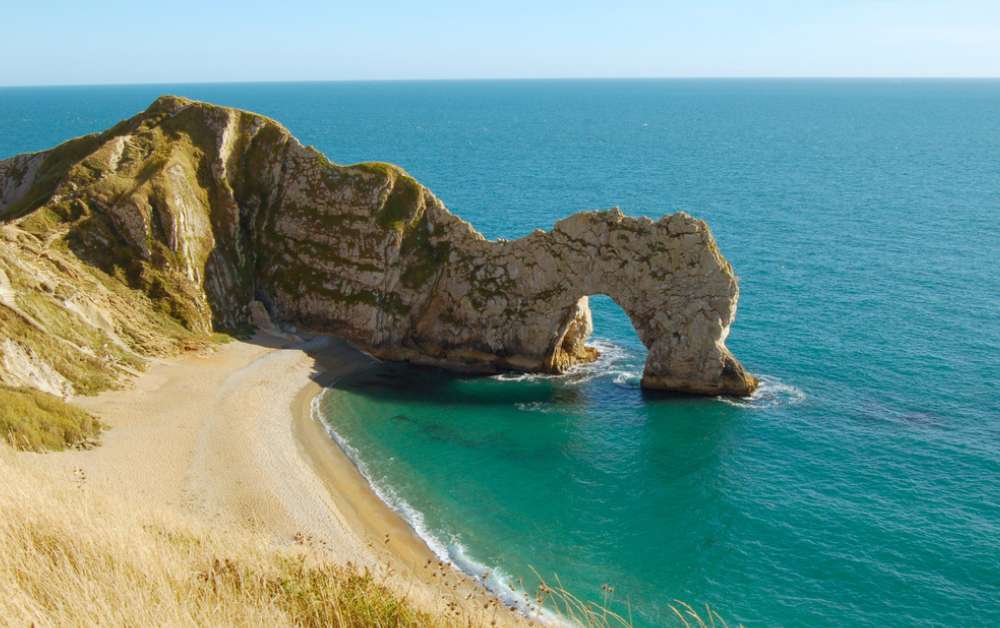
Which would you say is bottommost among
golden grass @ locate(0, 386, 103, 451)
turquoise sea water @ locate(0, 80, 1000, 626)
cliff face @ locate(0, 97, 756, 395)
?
turquoise sea water @ locate(0, 80, 1000, 626)

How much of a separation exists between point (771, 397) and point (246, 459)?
36.8m

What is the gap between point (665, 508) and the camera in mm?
43094

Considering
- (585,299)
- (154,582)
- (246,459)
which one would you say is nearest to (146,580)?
(154,582)

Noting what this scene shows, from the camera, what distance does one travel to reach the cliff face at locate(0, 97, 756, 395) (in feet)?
189

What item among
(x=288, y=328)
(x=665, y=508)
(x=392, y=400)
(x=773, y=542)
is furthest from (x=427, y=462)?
(x=288, y=328)

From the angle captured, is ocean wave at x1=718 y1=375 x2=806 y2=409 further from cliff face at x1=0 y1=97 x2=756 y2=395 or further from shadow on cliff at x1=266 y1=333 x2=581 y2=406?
shadow on cliff at x1=266 y1=333 x2=581 y2=406

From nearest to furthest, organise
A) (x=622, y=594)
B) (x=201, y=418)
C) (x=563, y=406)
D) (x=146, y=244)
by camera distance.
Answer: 1. (x=622, y=594)
2. (x=201, y=418)
3. (x=563, y=406)
4. (x=146, y=244)

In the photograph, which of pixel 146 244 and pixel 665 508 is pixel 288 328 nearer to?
pixel 146 244

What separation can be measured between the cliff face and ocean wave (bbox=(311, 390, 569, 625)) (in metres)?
18.1

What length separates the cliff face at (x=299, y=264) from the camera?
57.6 m

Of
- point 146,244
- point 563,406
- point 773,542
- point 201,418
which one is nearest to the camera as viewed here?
point 773,542

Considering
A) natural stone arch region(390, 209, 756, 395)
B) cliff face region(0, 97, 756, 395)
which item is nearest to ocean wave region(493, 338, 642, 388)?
natural stone arch region(390, 209, 756, 395)

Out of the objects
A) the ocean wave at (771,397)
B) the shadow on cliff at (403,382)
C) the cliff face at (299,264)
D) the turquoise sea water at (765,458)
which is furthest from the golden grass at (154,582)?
the ocean wave at (771,397)

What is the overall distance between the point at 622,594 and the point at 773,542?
923 centimetres
